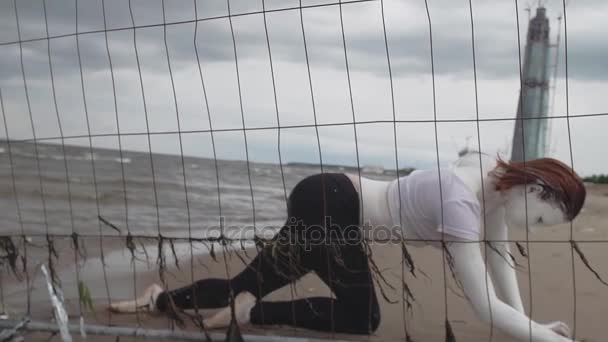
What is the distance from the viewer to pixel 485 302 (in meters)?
2.17

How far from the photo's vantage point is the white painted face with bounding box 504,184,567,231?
231cm

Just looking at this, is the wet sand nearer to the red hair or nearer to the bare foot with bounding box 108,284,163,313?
the bare foot with bounding box 108,284,163,313

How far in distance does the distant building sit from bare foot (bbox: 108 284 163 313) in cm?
163

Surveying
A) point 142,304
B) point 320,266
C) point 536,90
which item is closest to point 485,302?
point 320,266

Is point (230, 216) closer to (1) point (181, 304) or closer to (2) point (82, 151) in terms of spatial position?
(1) point (181, 304)

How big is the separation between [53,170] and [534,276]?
1023 cm

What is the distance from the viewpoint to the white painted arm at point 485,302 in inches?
84.2

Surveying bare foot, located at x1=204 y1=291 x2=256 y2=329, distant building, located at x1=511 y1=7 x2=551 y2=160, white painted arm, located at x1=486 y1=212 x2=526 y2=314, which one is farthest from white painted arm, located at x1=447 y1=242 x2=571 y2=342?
bare foot, located at x1=204 y1=291 x2=256 y2=329

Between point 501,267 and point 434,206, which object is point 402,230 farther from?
point 501,267

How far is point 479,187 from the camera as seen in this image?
240cm

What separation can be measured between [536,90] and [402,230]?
1052 millimetres

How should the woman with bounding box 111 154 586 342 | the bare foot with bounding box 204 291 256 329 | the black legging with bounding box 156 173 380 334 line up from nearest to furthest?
the woman with bounding box 111 154 586 342 < the black legging with bounding box 156 173 380 334 < the bare foot with bounding box 204 291 256 329

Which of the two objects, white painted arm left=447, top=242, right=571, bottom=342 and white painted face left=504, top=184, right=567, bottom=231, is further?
white painted face left=504, top=184, right=567, bottom=231

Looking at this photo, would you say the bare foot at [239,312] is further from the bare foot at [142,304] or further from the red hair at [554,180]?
the red hair at [554,180]
